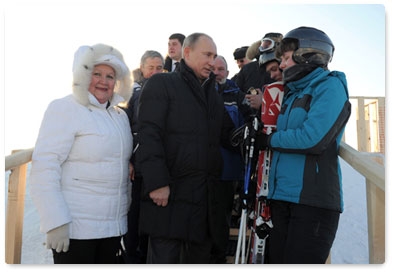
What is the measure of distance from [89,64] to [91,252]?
0.97m

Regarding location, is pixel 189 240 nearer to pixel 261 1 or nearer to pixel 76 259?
pixel 76 259

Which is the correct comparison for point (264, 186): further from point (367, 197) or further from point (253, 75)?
point (253, 75)

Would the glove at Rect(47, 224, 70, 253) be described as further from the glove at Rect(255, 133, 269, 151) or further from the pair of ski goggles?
the pair of ski goggles

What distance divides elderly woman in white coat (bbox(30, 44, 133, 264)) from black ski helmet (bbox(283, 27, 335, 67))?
982 mm

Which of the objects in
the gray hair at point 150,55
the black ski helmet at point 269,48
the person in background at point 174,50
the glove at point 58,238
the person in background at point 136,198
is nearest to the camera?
the glove at point 58,238

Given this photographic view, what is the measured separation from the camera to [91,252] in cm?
196

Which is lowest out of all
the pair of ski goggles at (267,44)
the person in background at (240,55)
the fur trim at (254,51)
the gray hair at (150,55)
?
the pair of ski goggles at (267,44)

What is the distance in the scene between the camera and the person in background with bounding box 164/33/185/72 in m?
3.61

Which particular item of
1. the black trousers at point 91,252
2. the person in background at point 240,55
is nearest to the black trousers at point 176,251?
the black trousers at point 91,252

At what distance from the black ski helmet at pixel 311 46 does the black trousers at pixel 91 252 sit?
1393mm

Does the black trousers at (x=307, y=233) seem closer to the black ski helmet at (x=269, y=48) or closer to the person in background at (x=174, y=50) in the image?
the black ski helmet at (x=269, y=48)

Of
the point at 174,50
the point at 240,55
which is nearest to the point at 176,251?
the point at 174,50

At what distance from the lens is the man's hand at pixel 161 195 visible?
6.63 ft

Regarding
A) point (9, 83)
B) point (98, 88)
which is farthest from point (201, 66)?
point (9, 83)
